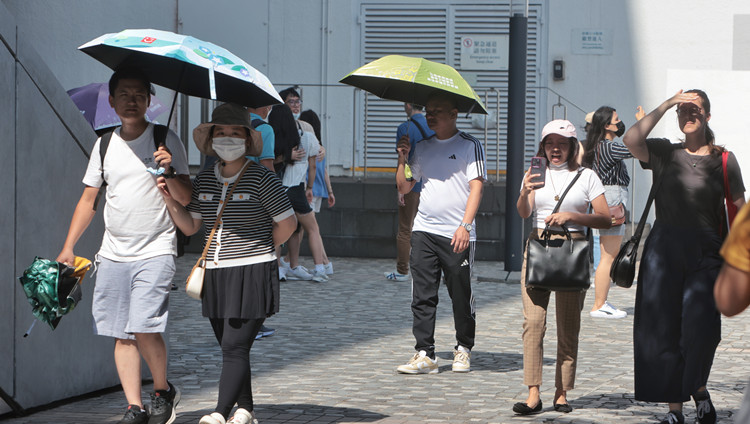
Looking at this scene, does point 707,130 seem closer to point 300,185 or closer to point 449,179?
point 449,179

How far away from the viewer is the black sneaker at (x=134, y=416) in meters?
5.61

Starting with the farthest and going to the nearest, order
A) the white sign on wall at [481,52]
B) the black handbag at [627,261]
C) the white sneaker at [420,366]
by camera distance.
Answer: the white sign on wall at [481,52], the white sneaker at [420,366], the black handbag at [627,261]

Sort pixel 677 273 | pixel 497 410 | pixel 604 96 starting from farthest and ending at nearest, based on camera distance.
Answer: pixel 604 96 < pixel 497 410 < pixel 677 273

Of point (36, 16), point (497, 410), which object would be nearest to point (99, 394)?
point (497, 410)

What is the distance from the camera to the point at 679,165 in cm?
605

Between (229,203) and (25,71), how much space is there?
1.31 m

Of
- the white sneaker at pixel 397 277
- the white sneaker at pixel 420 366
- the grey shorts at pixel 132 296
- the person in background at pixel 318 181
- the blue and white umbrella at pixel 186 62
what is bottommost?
the white sneaker at pixel 397 277

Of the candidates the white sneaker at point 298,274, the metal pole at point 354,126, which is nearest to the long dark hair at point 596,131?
the white sneaker at point 298,274

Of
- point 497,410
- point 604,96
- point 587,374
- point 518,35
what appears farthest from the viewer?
point 604,96

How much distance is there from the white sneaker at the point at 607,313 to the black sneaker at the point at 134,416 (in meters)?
5.95

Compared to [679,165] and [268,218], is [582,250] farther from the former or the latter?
[268,218]

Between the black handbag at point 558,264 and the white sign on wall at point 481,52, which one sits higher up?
the white sign on wall at point 481,52

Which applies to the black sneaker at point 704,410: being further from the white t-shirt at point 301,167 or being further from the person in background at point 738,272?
the white t-shirt at point 301,167

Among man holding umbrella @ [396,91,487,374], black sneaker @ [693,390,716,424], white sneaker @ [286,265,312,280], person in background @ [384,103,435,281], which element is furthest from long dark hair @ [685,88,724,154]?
white sneaker @ [286,265,312,280]
